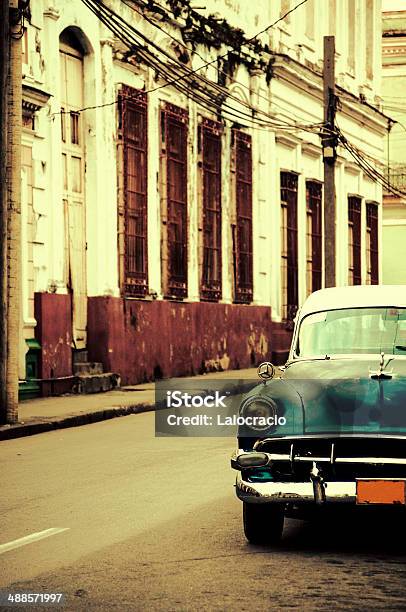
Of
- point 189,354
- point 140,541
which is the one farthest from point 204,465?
point 189,354

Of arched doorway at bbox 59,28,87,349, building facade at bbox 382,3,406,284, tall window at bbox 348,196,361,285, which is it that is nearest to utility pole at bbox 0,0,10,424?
arched doorway at bbox 59,28,87,349

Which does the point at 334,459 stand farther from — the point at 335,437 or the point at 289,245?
the point at 289,245

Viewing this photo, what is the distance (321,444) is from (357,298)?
7.50 feet

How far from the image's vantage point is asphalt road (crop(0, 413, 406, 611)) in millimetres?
7242

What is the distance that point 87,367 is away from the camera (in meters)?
24.2

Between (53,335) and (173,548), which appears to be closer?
(173,548)

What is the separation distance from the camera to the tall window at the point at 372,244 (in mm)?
43062

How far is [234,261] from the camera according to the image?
1236 inches

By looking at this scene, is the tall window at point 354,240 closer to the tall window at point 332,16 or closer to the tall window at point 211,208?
the tall window at point 332,16

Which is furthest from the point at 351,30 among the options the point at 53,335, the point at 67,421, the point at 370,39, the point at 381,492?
the point at 381,492

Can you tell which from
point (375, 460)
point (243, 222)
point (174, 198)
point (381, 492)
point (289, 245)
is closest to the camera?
point (381, 492)

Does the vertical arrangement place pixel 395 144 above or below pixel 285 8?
below

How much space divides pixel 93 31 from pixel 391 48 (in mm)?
29557

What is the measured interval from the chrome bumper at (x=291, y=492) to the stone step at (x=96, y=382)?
585 inches
